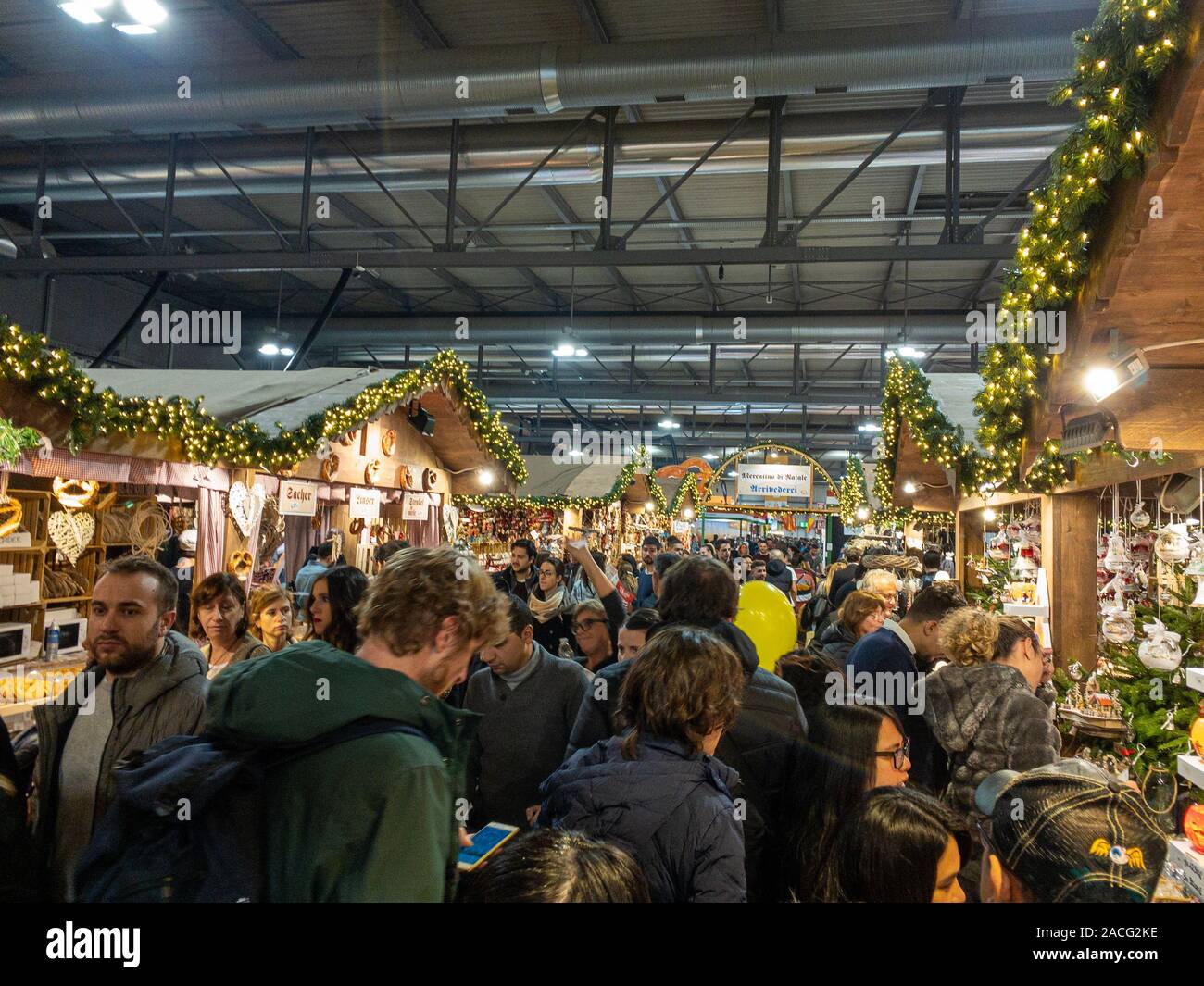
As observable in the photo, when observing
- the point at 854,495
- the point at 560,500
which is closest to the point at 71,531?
the point at 560,500

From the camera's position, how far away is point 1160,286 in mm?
2863

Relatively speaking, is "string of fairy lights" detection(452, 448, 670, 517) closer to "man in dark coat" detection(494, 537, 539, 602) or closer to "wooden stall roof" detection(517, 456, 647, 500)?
"wooden stall roof" detection(517, 456, 647, 500)

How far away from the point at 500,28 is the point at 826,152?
3119 mm

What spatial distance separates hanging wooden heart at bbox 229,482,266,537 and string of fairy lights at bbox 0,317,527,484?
24cm

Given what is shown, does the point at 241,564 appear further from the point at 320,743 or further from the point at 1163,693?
the point at 1163,693

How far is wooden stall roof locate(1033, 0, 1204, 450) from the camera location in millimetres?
2244

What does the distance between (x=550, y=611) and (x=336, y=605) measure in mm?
2468

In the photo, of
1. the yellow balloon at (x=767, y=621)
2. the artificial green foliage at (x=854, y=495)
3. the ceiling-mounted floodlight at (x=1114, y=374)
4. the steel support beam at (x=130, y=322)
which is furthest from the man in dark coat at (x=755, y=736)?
the artificial green foliage at (x=854, y=495)

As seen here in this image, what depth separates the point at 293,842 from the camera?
131 centimetres

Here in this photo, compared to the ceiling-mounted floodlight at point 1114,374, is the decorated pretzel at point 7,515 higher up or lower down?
lower down

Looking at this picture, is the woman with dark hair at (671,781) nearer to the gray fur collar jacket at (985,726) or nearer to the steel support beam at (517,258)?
the gray fur collar jacket at (985,726)

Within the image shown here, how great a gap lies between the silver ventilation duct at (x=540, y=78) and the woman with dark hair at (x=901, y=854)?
210 inches

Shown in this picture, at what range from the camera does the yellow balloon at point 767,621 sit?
5.27 metres

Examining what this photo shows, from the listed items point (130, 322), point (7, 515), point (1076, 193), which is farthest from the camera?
point (130, 322)
